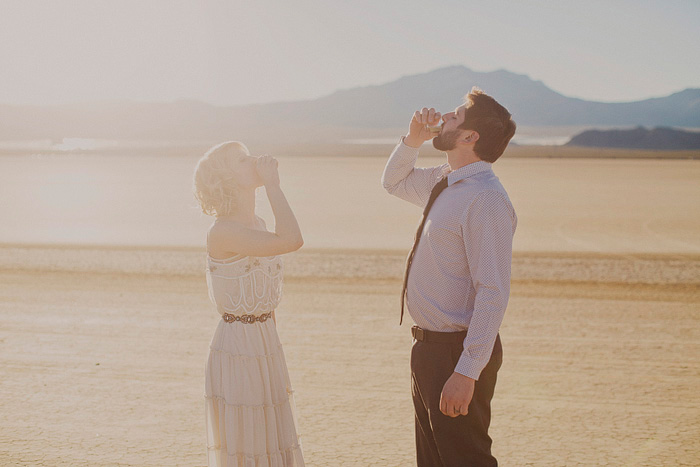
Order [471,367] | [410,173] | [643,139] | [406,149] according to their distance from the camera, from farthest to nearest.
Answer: [643,139]
[410,173]
[406,149]
[471,367]

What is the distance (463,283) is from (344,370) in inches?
141

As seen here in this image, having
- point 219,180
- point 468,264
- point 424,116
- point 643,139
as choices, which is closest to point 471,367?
point 468,264

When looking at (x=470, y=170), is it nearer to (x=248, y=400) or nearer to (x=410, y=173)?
(x=410, y=173)

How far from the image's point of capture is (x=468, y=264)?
3.14m

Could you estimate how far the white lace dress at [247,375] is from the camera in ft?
11.1

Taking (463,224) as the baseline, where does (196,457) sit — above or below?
below

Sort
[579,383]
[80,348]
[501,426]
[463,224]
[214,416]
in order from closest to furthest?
[463,224], [214,416], [501,426], [579,383], [80,348]

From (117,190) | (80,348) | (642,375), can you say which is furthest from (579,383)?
(117,190)

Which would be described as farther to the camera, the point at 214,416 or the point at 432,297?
the point at 214,416

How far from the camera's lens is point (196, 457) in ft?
15.5

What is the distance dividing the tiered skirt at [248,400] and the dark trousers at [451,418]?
0.74 meters

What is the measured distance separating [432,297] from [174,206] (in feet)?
90.2

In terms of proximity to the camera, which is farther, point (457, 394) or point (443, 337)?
point (443, 337)

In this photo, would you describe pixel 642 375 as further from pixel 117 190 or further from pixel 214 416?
pixel 117 190
